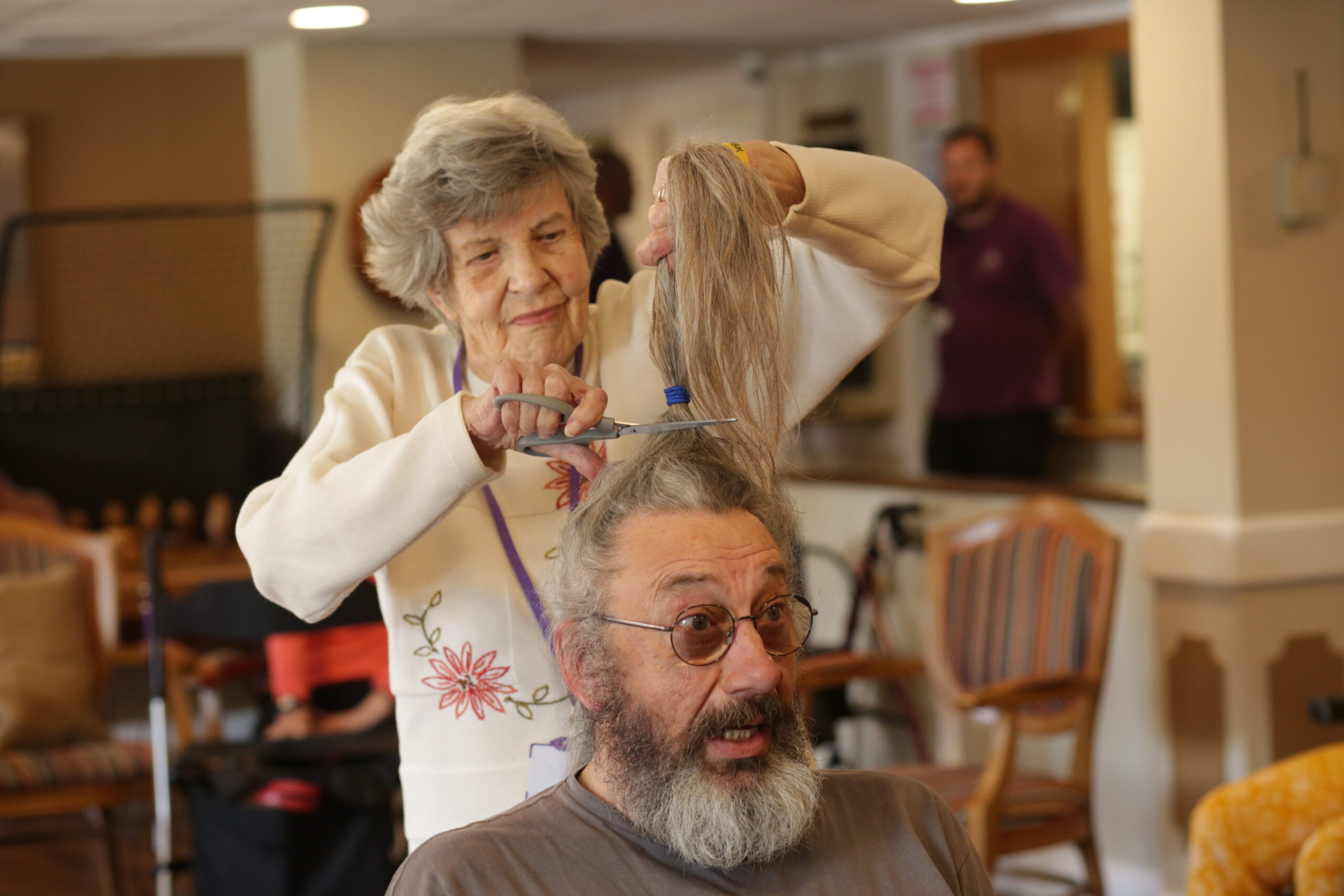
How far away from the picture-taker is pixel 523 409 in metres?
1.27

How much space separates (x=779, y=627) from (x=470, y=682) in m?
0.33

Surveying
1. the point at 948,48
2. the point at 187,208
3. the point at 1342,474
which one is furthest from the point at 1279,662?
the point at 187,208

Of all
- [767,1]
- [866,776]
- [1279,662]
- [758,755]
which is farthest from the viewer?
[767,1]

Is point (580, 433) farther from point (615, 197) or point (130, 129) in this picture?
point (130, 129)

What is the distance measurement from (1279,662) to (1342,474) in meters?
0.45

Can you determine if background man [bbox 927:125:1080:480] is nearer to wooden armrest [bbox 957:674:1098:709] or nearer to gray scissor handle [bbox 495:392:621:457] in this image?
wooden armrest [bbox 957:674:1098:709]

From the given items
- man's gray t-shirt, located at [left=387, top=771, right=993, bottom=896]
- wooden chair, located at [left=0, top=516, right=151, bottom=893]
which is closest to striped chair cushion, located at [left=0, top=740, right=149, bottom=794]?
wooden chair, located at [left=0, top=516, right=151, bottom=893]

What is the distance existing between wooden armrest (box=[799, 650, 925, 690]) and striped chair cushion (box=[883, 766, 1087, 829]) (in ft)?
0.83

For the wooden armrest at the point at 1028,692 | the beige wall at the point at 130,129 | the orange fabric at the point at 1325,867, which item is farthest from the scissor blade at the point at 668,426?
the beige wall at the point at 130,129

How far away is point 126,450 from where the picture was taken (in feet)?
18.5

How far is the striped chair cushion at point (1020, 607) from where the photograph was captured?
3.25 m

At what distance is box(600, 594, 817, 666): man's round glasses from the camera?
1300 mm

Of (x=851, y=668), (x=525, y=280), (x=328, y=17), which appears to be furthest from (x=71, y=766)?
(x=525, y=280)

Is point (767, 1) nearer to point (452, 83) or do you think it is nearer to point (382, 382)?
point (452, 83)
